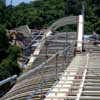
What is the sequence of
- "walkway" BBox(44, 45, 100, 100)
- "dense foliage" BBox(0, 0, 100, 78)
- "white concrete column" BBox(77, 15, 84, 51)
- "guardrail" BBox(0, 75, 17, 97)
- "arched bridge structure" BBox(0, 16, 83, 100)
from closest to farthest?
1. "guardrail" BBox(0, 75, 17, 97)
2. "walkway" BBox(44, 45, 100, 100)
3. "arched bridge structure" BBox(0, 16, 83, 100)
4. "white concrete column" BBox(77, 15, 84, 51)
5. "dense foliage" BBox(0, 0, 100, 78)

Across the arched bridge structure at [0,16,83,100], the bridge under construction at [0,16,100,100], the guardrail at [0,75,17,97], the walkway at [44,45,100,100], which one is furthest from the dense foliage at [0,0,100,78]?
the walkway at [44,45,100,100]

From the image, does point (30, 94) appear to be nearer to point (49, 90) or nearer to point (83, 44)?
point (49, 90)

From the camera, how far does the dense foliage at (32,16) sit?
1681cm

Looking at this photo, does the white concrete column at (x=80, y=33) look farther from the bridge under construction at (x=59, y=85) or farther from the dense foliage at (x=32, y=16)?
the dense foliage at (x=32, y=16)

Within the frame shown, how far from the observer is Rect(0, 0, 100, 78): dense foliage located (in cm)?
1681

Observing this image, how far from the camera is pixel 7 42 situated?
2167 cm

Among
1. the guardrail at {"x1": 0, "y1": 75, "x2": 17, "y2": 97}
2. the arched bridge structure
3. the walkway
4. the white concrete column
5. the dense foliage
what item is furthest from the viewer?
the dense foliage

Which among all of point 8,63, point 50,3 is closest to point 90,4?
point 50,3

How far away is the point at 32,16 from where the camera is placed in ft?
57.3

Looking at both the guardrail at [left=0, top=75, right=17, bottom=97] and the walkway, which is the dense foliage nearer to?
the guardrail at [left=0, top=75, right=17, bottom=97]

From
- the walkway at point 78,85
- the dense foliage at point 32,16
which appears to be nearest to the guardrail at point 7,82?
the walkway at point 78,85

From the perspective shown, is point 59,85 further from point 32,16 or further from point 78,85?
point 32,16

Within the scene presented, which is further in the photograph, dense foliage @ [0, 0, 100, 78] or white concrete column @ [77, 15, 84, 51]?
dense foliage @ [0, 0, 100, 78]

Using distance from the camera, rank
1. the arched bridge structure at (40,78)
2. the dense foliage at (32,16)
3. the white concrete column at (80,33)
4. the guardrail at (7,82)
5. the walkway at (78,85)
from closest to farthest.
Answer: the guardrail at (7,82)
the walkway at (78,85)
the arched bridge structure at (40,78)
the white concrete column at (80,33)
the dense foliage at (32,16)
